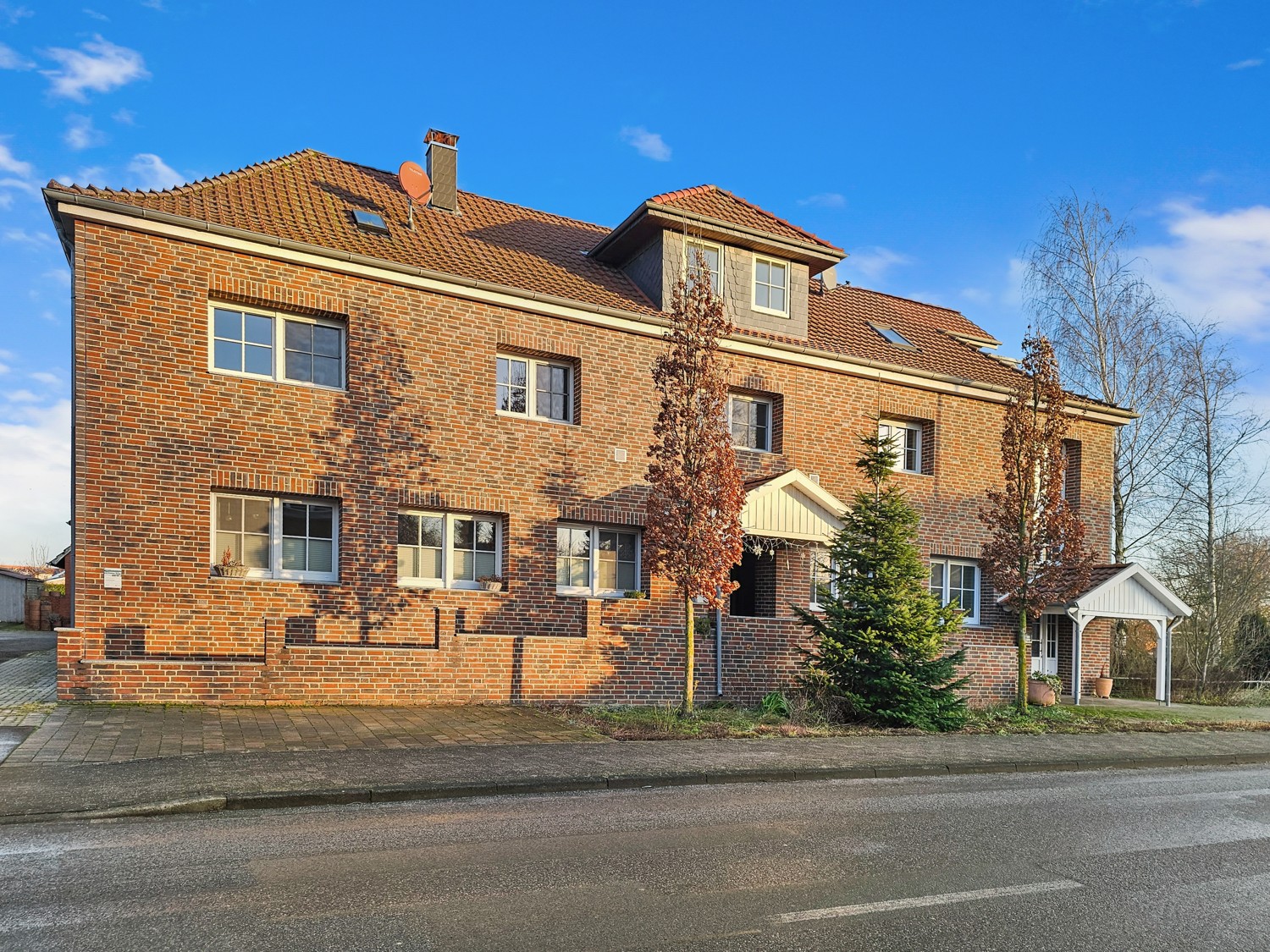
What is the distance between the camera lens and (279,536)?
1395cm

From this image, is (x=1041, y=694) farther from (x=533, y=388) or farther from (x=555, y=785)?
(x=555, y=785)

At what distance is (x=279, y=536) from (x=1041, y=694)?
1503cm

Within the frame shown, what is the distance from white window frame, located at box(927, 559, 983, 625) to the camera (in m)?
20.1

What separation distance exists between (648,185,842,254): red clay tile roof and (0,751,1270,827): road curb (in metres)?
10.7

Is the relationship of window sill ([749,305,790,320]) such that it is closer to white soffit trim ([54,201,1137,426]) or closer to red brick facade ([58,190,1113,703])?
white soffit trim ([54,201,1137,426])

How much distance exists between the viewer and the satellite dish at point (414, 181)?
17.5 meters

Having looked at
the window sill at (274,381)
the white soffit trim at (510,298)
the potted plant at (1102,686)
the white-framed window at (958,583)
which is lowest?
the potted plant at (1102,686)

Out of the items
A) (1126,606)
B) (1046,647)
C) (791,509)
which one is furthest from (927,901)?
(1046,647)

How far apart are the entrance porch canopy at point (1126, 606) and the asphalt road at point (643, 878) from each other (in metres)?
11.9

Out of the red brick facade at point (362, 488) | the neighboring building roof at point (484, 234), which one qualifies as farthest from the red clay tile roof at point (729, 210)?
the red brick facade at point (362, 488)

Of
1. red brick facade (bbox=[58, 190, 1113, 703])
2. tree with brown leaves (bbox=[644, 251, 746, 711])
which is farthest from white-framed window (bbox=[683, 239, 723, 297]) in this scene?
tree with brown leaves (bbox=[644, 251, 746, 711])

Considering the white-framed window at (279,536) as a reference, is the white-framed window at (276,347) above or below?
above

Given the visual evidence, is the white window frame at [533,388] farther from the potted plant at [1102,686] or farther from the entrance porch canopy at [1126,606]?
the potted plant at [1102,686]

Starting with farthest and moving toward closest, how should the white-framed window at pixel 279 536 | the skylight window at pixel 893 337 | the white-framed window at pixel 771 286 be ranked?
1. the skylight window at pixel 893 337
2. the white-framed window at pixel 771 286
3. the white-framed window at pixel 279 536
